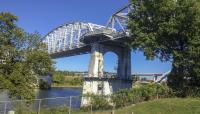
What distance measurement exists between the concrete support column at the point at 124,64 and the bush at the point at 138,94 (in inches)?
2589

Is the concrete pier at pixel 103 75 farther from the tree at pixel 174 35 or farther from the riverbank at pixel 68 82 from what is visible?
the riverbank at pixel 68 82

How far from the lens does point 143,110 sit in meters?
33.1

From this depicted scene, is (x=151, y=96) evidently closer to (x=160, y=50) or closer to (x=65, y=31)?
(x=160, y=50)

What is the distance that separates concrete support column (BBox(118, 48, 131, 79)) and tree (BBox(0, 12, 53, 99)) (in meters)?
72.1

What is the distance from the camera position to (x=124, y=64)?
362 feet

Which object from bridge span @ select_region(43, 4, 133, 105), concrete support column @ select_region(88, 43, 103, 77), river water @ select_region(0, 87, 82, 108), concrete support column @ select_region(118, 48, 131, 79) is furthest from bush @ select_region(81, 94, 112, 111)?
concrete support column @ select_region(118, 48, 131, 79)

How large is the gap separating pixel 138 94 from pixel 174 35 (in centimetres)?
1143

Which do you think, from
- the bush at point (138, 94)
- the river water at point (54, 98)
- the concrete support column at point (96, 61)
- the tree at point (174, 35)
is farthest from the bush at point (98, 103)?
the concrete support column at point (96, 61)

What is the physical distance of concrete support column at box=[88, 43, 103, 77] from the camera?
106m

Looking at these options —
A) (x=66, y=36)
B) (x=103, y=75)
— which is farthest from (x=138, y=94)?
(x=66, y=36)

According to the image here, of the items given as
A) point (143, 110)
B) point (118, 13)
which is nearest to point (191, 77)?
point (143, 110)

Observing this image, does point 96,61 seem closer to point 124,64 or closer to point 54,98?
point 124,64

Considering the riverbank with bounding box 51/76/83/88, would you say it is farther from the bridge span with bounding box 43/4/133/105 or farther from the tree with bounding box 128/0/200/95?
the tree with bounding box 128/0/200/95

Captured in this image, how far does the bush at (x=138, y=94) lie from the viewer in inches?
1506
